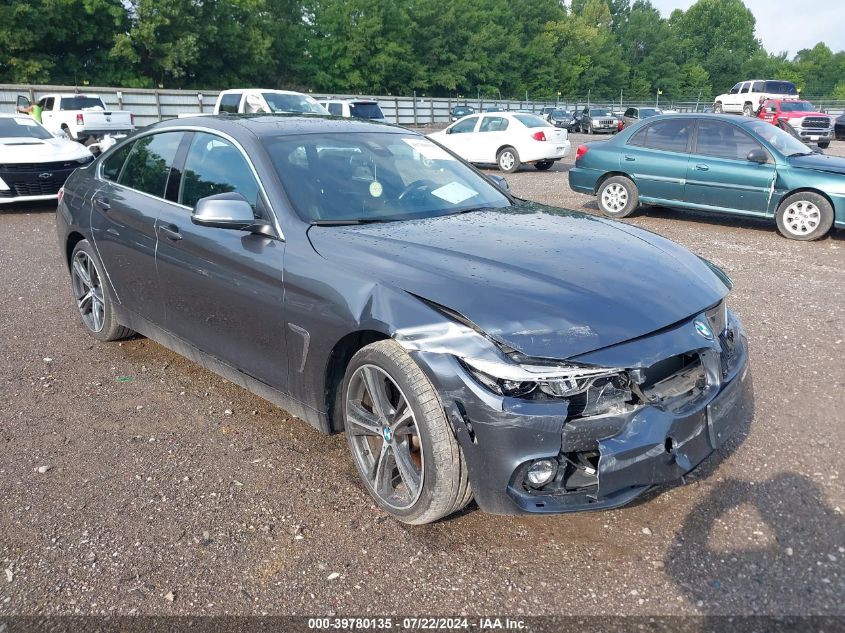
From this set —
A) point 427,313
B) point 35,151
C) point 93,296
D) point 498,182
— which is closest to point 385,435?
point 427,313

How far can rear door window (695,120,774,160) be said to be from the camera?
9195mm

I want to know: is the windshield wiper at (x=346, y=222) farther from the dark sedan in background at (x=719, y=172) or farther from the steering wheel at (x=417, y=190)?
the dark sedan in background at (x=719, y=172)

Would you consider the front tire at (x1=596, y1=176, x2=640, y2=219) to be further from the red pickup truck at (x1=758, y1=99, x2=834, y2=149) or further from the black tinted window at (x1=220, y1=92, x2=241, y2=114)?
the red pickup truck at (x1=758, y1=99, x2=834, y2=149)

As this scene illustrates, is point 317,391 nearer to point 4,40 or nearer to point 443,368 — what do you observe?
point 443,368

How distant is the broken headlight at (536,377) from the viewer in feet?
7.91

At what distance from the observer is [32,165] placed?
1059cm

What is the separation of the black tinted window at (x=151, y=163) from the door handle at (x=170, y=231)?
280 mm

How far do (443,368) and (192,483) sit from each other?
1.52m

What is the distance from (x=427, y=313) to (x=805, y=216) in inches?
317

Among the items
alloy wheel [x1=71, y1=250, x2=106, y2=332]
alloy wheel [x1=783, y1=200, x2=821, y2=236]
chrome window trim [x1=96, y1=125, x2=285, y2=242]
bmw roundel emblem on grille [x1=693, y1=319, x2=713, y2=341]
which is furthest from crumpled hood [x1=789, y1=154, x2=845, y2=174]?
alloy wheel [x1=71, y1=250, x2=106, y2=332]

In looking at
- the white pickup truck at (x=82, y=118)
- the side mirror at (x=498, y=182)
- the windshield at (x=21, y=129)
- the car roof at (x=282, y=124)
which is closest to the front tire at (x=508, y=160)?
the windshield at (x=21, y=129)

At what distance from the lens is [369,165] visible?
379cm

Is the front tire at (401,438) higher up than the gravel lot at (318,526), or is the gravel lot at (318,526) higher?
the front tire at (401,438)

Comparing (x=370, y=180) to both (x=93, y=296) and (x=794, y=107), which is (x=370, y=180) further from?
(x=794, y=107)
